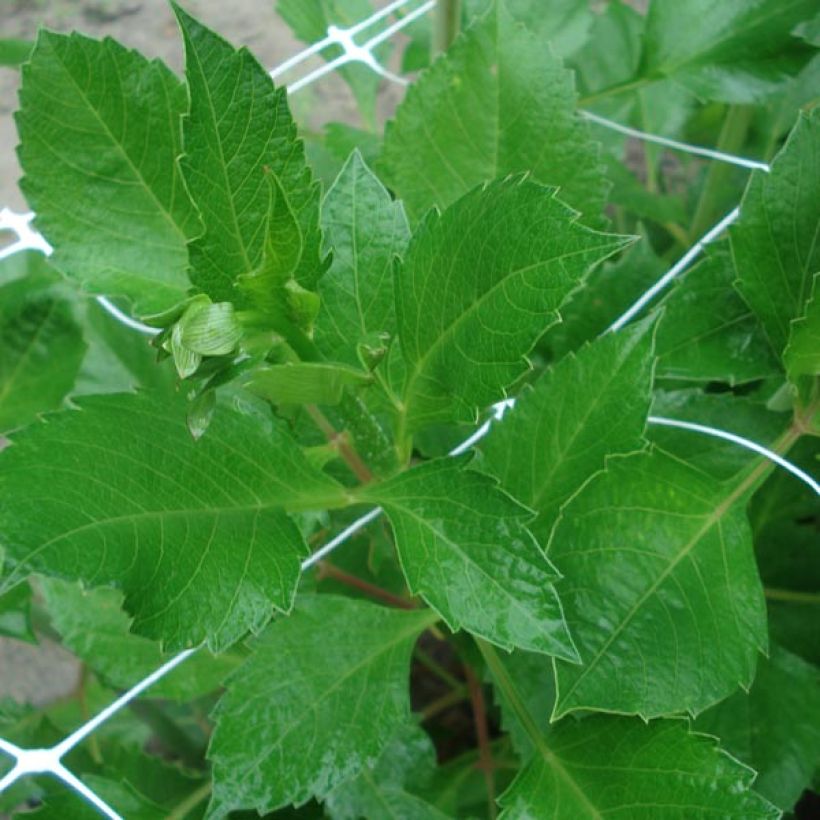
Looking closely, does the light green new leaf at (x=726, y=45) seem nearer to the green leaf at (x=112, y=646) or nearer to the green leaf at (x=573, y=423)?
the green leaf at (x=573, y=423)

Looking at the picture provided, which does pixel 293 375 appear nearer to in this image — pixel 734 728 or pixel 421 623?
pixel 421 623

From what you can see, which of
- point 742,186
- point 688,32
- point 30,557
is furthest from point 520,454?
point 742,186

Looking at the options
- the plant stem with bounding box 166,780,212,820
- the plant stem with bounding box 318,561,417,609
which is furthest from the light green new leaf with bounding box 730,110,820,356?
the plant stem with bounding box 166,780,212,820

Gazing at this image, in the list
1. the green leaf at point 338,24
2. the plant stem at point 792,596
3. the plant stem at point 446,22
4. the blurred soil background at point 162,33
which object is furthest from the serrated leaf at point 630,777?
the blurred soil background at point 162,33

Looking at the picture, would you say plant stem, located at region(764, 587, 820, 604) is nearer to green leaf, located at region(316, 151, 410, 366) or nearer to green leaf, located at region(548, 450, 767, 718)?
green leaf, located at region(548, 450, 767, 718)

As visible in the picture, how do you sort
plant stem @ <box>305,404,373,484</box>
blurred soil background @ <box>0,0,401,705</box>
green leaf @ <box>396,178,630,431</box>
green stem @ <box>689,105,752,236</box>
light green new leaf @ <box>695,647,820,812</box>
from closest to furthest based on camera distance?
green leaf @ <box>396,178,630,431</box> < plant stem @ <box>305,404,373,484</box> < light green new leaf @ <box>695,647,820,812</box> < green stem @ <box>689,105,752,236</box> < blurred soil background @ <box>0,0,401,705</box>
